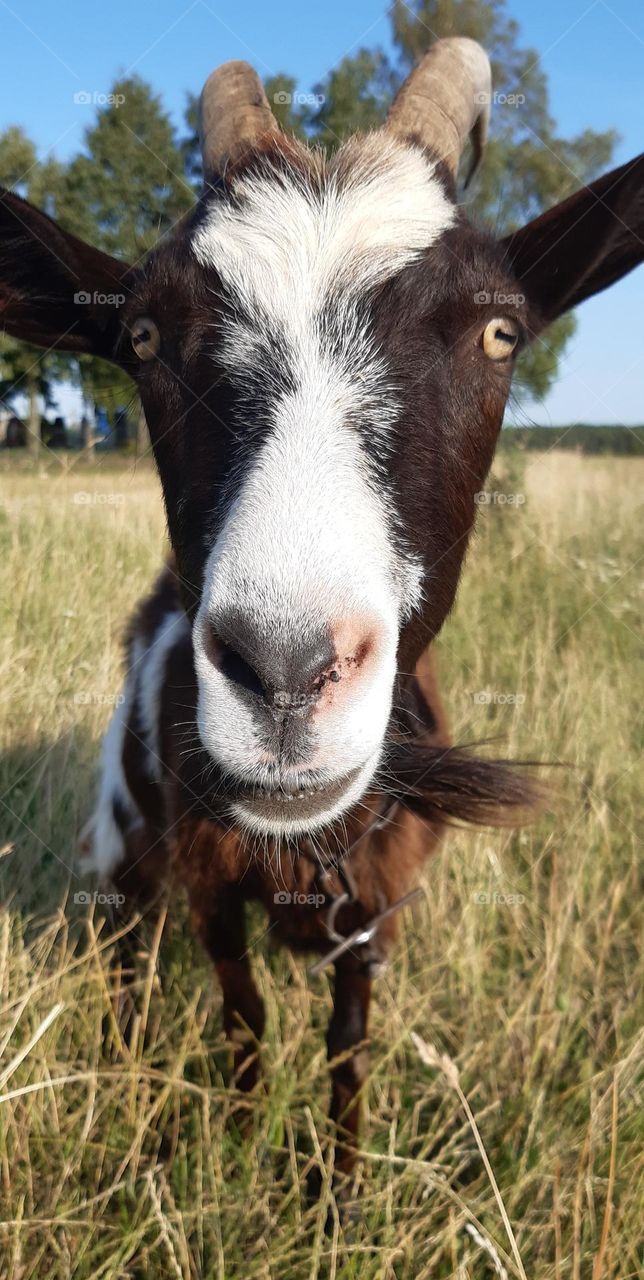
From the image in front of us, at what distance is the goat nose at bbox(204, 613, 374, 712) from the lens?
1503mm

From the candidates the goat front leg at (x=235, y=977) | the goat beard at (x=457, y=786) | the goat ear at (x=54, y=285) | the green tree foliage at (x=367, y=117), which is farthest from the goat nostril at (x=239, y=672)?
the green tree foliage at (x=367, y=117)

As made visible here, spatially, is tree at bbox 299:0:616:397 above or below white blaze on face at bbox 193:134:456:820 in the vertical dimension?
above

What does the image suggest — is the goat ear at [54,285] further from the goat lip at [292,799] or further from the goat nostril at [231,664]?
the goat lip at [292,799]

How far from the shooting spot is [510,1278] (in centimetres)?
225

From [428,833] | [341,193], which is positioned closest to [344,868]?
[428,833]

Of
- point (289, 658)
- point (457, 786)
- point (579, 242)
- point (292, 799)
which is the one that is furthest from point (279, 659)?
point (579, 242)

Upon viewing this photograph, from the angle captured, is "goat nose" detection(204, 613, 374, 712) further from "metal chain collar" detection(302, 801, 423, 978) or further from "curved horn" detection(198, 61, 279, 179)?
"curved horn" detection(198, 61, 279, 179)

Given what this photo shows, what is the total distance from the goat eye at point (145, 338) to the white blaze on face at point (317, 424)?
23 cm

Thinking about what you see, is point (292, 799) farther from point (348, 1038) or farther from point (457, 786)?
point (348, 1038)

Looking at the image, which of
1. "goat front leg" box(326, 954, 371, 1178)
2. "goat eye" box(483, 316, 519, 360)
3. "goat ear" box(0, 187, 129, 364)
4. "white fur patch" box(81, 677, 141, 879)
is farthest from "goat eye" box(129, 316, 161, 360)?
"goat front leg" box(326, 954, 371, 1178)

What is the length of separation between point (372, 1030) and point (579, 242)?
265cm

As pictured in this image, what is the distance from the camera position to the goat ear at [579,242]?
2.36 m

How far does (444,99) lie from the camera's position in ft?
8.84

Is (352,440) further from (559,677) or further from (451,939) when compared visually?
(559,677)
